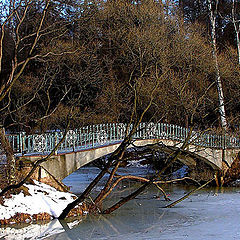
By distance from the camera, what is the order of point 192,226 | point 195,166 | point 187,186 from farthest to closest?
point 195,166 → point 187,186 → point 192,226

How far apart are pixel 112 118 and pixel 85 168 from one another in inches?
331

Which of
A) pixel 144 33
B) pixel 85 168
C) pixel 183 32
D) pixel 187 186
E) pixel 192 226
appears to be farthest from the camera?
pixel 85 168

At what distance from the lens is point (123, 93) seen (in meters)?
23.4

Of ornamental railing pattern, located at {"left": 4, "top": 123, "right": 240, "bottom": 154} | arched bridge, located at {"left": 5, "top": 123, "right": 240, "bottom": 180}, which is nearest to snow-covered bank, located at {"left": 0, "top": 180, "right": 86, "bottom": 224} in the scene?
arched bridge, located at {"left": 5, "top": 123, "right": 240, "bottom": 180}

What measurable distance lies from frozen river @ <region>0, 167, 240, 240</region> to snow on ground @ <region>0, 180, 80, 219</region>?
55cm

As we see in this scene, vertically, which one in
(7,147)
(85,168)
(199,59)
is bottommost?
(85,168)

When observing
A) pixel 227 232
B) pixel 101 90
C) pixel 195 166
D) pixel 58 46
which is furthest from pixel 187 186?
pixel 227 232

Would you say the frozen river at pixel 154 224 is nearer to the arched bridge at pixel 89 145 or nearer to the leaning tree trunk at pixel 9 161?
the leaning tree trunk at pixel 9 161

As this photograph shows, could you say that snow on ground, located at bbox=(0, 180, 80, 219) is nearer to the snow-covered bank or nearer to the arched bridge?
the snow-covered bank

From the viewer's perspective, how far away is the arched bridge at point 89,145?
13266mm

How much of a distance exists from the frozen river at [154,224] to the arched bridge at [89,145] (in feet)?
5.61

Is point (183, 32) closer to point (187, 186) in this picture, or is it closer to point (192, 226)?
point (187, 186)

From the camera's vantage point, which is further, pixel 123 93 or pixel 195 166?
pixel 123 93

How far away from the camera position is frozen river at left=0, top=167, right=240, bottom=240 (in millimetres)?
9664
